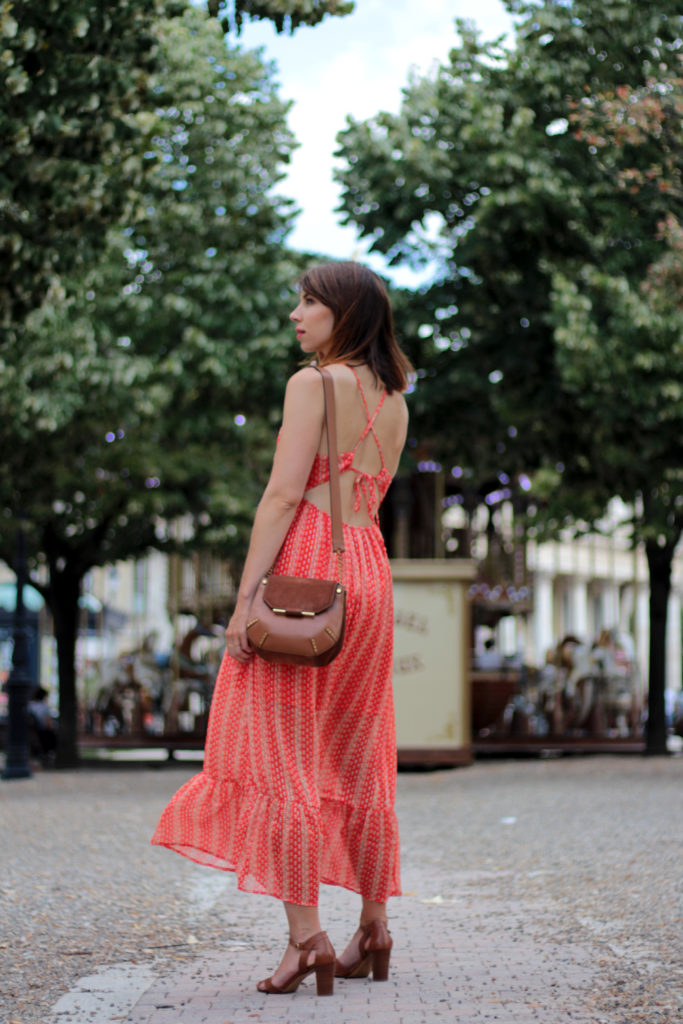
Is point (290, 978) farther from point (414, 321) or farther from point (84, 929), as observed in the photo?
point (414, 321)

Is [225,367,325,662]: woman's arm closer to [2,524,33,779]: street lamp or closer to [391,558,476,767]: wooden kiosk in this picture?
[391,558,476,767]: wooden kiosk

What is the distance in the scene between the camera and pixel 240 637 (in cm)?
434

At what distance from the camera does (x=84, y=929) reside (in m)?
5.72

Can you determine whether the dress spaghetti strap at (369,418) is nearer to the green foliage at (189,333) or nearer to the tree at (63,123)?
the tree at (63,123)

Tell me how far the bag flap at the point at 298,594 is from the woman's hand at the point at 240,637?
0.30 feet

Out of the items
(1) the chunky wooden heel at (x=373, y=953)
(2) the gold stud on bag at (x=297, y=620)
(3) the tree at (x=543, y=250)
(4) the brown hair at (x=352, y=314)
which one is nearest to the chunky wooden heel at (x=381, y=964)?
(1) the chunky wooden heel at (x=373, y=953)

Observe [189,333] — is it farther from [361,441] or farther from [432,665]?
[361,441]

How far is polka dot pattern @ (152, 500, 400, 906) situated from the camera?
432 cm

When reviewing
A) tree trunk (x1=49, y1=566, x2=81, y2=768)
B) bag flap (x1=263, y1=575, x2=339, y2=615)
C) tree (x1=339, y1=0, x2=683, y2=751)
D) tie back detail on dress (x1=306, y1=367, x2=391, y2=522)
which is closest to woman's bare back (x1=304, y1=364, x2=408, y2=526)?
tie back detail on dress (x1=306, y1=367, x2=391, y2=522)

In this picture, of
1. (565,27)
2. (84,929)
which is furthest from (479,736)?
(84,929)

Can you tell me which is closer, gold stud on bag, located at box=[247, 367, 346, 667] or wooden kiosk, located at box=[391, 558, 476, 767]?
gold stud on bag, located at box=[247, 367, 346, 667]

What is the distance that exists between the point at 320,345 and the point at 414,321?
13441mm

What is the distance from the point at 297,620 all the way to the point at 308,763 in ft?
1.50

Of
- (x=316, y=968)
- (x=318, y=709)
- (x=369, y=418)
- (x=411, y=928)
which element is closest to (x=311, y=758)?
(x=318, y=709)
